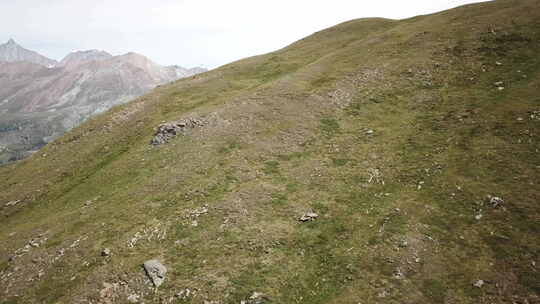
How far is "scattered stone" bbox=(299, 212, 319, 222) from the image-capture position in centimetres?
2297

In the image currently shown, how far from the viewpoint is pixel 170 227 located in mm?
23828

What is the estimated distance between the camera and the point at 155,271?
19734mm

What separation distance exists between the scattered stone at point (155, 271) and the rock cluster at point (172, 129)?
862 inches

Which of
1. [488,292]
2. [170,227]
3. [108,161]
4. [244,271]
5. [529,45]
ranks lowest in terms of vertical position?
[488,292]

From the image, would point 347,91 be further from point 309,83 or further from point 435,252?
point 435,252

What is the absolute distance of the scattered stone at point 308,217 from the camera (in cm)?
2297

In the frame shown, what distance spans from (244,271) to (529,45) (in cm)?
4643

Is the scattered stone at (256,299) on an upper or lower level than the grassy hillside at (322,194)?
lower

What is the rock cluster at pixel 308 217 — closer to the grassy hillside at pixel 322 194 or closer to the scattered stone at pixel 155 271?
the grassy hillside at pixel 322 194

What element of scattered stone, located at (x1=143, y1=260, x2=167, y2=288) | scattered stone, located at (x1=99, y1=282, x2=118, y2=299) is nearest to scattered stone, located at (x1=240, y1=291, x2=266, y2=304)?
scattered stone, located at (x1=143, y1=260, x2=167, y2=288)

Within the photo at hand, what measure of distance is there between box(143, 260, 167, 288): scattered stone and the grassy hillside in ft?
1.40

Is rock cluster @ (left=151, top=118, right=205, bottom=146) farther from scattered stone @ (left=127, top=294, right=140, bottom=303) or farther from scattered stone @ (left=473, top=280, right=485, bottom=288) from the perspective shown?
scattered stone @ (left=473, top=280, right=485, bottom=288)

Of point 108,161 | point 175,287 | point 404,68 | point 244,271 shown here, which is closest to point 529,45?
point 404,68

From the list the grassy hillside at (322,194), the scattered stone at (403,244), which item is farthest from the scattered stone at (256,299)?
the scattered stone at (403,244)
